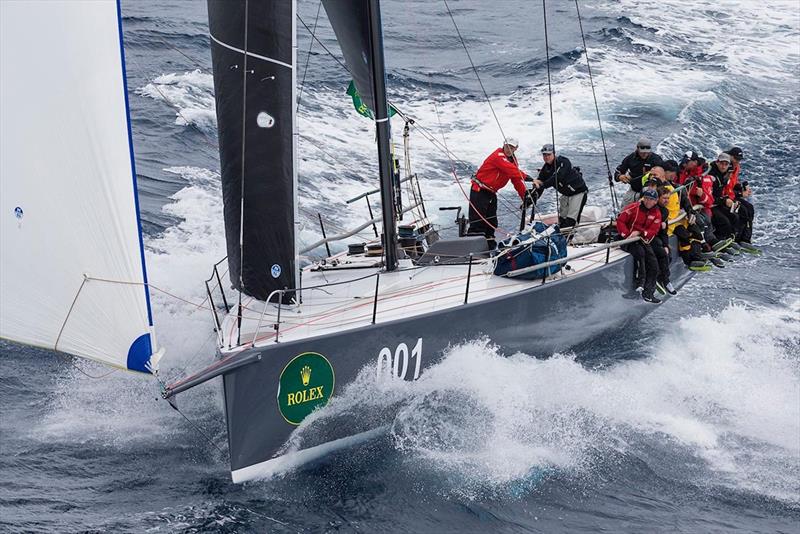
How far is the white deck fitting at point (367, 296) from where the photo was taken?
851 cm

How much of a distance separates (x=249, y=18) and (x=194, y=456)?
3.69m

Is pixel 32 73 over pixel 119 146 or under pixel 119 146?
over

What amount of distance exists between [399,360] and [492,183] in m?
2.94

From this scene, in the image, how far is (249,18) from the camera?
7.94 m

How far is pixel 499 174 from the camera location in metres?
10.8

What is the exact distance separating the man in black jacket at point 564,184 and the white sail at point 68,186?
220 inches

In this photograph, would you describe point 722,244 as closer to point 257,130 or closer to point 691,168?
point 691,168

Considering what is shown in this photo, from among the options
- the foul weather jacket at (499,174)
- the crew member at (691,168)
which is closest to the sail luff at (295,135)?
the foul weather jacket at (499,174)

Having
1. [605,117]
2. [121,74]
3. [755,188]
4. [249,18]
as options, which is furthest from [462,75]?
[121,74]

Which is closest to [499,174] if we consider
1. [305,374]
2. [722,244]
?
[722,244]

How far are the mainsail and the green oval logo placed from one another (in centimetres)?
85

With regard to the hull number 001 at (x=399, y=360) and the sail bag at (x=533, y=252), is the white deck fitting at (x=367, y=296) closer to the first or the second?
the sail bag at (x=533, y=252)

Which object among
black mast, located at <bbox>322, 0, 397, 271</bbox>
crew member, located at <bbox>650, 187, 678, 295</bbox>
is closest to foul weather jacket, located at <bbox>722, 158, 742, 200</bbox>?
crew member, located at <bbox>650, 187, 678, 295</bbox>

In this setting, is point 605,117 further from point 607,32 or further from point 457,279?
point 457,279
